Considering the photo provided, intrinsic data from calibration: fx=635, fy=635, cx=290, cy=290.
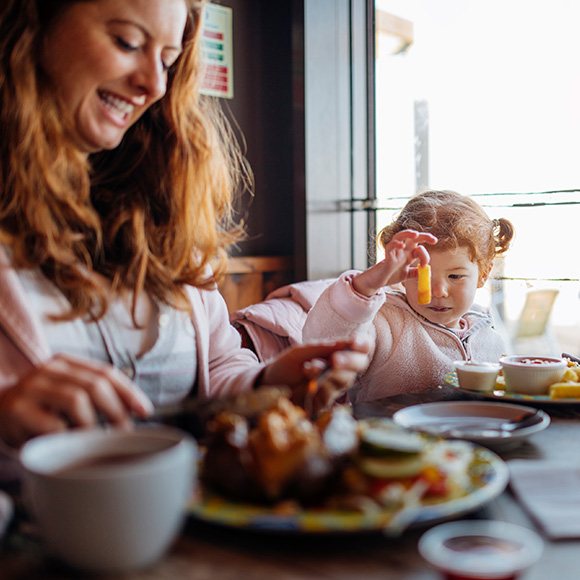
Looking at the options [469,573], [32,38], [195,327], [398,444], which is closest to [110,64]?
[32,38]

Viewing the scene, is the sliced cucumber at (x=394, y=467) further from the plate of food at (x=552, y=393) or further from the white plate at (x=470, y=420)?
the plate of food at (x=552, y=393)

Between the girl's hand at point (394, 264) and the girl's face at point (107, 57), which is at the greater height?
the girl's face at point (107, 57)

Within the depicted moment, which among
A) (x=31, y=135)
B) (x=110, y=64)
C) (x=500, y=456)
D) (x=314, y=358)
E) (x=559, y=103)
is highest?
(x=559, y=103)

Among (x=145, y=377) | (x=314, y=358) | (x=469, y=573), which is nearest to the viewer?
(x=469, y=573)

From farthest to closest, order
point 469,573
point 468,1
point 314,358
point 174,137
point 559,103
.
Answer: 1. point 468,1
2. point 559,103
3. point 174,137
4. point 314,358
5. point 469,573

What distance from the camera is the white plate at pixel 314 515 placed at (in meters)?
0.55

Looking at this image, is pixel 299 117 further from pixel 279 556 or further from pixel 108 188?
pixel 279 556

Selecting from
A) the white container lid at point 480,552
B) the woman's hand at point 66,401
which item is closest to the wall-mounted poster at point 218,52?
the woman's hand at point 66,401

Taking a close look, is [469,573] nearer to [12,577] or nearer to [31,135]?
[12,577]

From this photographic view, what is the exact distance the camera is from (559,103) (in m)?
2.46

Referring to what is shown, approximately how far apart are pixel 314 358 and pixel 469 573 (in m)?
0.52

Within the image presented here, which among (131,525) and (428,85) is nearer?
(131,525)

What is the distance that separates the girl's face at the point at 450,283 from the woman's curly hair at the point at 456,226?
2cm

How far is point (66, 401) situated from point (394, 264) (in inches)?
41.0
